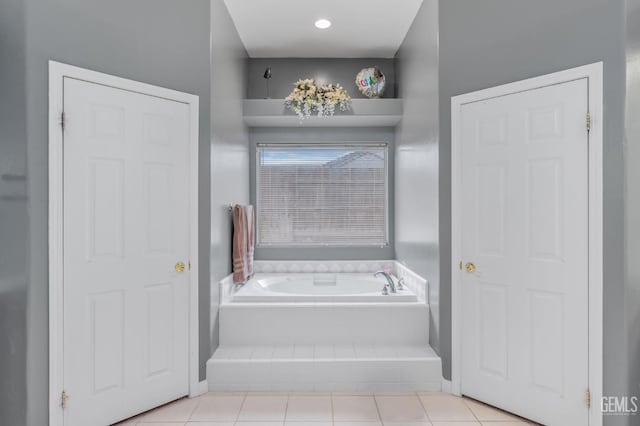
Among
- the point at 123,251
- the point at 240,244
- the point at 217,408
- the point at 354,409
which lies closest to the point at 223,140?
the point at 240,244

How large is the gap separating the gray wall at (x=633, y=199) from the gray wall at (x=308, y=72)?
2360 millimetres

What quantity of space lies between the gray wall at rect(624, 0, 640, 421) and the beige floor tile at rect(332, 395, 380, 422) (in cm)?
135

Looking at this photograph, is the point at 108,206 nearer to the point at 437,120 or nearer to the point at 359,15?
the point at 437,120

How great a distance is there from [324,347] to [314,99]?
7.07 feet

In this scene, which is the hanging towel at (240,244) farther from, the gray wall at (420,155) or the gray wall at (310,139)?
the gray wall at (420,155)

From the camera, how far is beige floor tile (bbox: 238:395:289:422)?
238 cm

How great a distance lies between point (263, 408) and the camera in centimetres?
250

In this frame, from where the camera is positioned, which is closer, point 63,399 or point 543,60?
point 63,399

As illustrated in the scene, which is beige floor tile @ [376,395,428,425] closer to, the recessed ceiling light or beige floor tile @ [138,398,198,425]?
beige floor tile @ [138,398,198,425]

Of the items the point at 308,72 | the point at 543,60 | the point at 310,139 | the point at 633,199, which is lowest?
the point at 633,199

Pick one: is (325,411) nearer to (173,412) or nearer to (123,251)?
(173,412)

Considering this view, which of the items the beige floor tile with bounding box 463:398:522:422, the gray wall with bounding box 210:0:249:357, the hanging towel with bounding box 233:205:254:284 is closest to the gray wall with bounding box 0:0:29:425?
the gray wall with bounding box 210:0:249:357

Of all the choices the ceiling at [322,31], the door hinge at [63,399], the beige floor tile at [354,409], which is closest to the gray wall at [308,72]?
the ceiling at [322,31]

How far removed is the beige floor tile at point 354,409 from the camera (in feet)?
7.84
